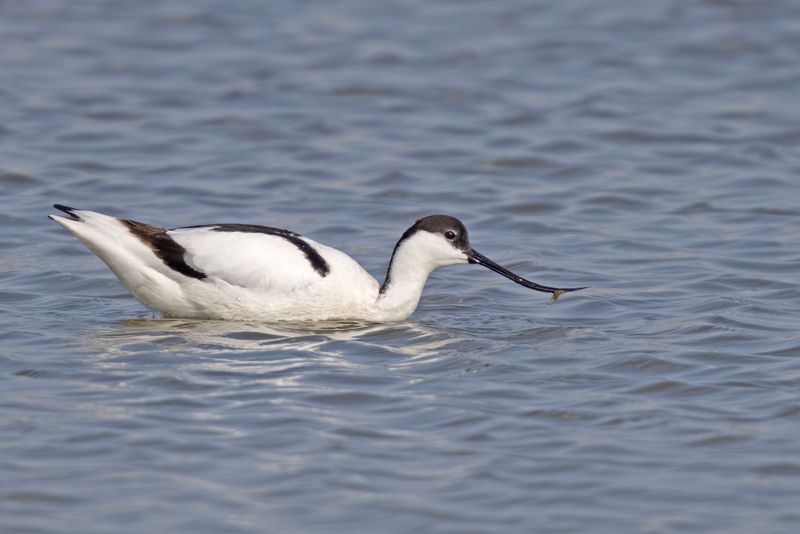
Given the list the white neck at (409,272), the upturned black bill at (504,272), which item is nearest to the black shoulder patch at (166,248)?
the white neck at (409,272)

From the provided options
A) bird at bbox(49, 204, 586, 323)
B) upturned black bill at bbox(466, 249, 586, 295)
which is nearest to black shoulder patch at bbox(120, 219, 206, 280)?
bird at bbox(49, 204, 586, 323)

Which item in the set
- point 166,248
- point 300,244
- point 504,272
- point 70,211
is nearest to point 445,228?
point 504,272

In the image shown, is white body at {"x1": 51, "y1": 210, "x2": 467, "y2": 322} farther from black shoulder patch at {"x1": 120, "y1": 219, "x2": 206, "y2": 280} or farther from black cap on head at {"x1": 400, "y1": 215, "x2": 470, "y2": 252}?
black cap on head at {"x1": 400, "y1": 215, "x2": 470, "y2": 252}

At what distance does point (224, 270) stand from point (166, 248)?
36 cm

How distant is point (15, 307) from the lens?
352 inches

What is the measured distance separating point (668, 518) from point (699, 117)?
8645 mm

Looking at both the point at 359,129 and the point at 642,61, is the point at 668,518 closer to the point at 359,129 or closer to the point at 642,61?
the point at 359,129

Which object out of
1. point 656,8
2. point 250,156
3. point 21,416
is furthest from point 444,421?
point 656,8

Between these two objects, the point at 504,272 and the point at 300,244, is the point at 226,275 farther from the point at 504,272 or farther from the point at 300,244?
the point at 504,272

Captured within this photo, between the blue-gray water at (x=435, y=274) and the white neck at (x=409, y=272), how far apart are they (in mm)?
117

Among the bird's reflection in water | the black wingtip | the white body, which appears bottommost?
the bird's reflection in water

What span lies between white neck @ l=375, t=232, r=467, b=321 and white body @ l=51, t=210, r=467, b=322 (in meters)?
0.22

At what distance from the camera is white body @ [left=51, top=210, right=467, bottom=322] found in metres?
8.53

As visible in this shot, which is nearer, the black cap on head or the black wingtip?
the black wingtip
